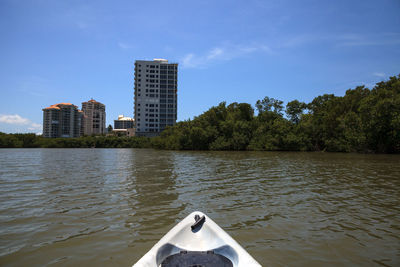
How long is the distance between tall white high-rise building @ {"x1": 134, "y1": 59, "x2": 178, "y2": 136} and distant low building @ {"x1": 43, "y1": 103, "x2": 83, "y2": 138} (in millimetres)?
51812

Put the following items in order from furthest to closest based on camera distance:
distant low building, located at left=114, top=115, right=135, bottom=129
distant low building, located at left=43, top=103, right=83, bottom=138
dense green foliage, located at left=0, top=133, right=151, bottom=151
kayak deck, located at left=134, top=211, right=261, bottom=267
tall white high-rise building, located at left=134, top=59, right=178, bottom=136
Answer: distant low building, located at left=114, top=115, right=135, bottom=129, distant low building, located at left=43, top=103, right=83, bottom=138, tall white high-rise building, located at left=134, top=59, right=178, bottom=136, dense green foliage, located at left=0, top=133, right=151, bottom=151, kayak deck, located at left=134, top=211, right=261, bottom=267

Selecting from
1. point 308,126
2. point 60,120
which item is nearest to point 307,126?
point 308,126

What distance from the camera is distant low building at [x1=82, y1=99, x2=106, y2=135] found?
162500mm

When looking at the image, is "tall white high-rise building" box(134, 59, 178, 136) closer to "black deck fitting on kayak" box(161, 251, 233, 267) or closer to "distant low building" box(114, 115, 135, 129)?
"distant low building" box(114, 115, 135, 129)

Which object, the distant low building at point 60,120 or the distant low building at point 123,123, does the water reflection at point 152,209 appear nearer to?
the distant low building at point 60,120

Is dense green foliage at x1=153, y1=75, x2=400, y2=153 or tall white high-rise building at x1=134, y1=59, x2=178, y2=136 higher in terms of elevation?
tall white high-rise building at x1=134, y1=59, x2=178, y2=136

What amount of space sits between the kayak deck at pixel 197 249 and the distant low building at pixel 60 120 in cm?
14609

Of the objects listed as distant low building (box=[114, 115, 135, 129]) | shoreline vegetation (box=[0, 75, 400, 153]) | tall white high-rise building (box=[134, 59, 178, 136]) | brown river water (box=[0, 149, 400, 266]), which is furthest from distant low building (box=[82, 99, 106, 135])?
brown river water (box=[0, 149, 400, 266])

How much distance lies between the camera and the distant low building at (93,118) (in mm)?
162500

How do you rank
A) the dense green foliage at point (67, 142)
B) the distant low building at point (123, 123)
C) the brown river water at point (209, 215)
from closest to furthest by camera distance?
the brown river water at point (209, 215)
the dense green foliage at point (67, 142)
the distant low building at point (123, 123)

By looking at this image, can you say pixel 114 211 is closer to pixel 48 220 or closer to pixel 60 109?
pixel 48 220

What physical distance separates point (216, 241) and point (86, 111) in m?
183

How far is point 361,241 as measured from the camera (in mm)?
4414

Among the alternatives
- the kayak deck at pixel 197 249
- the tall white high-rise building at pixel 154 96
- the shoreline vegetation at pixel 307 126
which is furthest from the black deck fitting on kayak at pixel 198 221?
the tall white high-rise building at pixel 154 96
